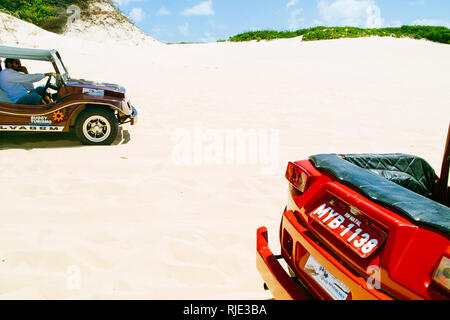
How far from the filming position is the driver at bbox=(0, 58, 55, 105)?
5.36m

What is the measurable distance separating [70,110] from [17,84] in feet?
3.05

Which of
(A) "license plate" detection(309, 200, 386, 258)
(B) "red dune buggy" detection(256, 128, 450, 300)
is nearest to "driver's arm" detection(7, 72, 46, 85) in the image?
(B) "red dune buggy" detection(256, 128, 450, 300)

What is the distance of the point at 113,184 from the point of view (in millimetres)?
4227

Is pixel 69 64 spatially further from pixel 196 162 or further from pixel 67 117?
pixel 196 162

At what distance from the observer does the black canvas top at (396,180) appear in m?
1.43

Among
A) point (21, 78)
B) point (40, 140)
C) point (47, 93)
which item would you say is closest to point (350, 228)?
point (21, 78)

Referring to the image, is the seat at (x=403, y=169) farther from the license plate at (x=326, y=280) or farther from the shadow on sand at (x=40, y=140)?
the shadow on sand at (x=40, y=140)

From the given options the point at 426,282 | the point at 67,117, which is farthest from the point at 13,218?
the point at 426,282

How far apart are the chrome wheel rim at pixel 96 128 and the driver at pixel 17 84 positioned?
2.98 ft

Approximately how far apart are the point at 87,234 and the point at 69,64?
13.5m

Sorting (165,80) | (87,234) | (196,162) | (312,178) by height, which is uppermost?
(165,80)

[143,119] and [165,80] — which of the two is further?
[165,80]

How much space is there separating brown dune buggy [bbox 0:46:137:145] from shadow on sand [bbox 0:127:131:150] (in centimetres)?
30

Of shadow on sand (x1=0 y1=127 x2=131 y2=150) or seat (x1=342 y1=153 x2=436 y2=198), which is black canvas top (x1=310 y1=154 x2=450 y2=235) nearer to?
seat (x1=342 y1=153 x2=436 y2=198)
